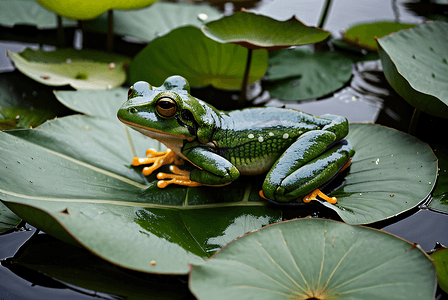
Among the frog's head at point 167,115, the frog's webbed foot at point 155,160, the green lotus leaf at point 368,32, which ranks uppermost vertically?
the green lotus leaf at point 368,32

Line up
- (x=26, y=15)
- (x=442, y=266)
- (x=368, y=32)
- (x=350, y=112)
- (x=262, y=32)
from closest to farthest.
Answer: (x=442, y=266)
(x=262, y=32)
(x=350, y=112)
(x=368, y=32)
(x=26, y=15)

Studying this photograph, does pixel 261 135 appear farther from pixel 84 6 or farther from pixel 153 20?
pixel 153 20

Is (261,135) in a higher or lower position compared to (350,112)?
higher

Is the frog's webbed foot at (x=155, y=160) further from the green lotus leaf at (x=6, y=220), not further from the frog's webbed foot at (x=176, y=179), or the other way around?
the green lotus leaf at (x=6, y=220)

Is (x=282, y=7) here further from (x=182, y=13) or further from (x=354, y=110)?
(x=354, y=110)

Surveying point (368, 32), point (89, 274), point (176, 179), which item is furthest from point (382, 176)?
point (368, 32)

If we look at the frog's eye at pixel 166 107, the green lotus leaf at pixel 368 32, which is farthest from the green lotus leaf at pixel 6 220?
the green lotus leaf at pixel 368 32
